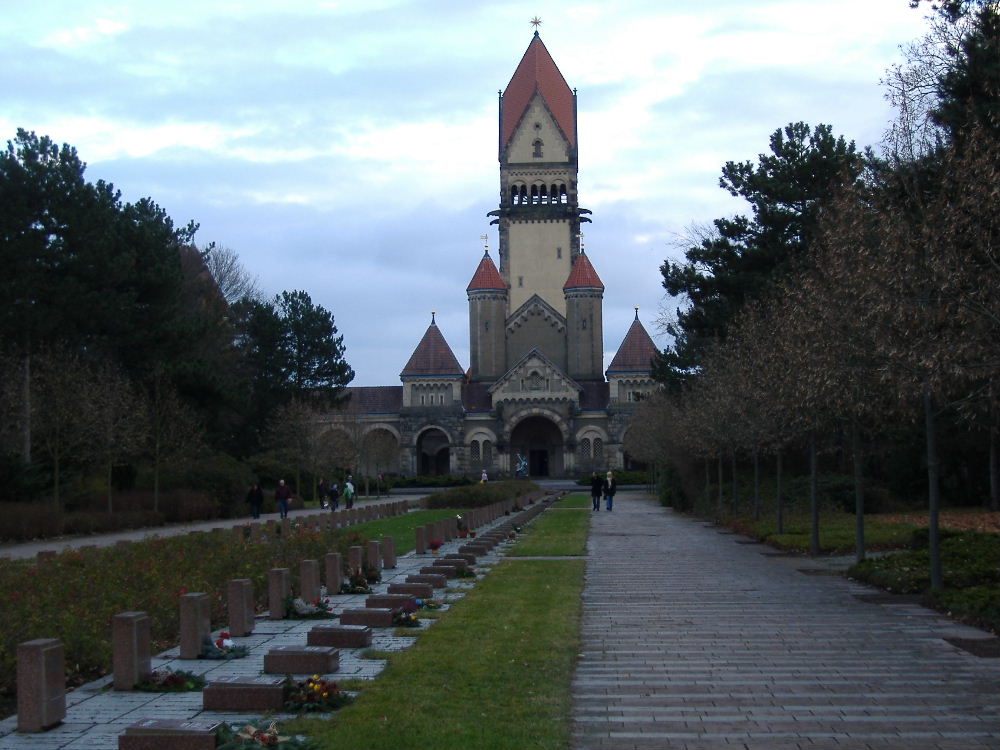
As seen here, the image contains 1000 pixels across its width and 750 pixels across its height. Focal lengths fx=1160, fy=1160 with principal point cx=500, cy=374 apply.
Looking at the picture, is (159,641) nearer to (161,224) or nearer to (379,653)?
(379,653)

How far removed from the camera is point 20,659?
848cm

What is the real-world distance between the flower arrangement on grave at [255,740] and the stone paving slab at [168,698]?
702 millimetres

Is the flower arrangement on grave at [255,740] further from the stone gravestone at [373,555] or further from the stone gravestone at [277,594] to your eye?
the stone gravestone at [373,555]

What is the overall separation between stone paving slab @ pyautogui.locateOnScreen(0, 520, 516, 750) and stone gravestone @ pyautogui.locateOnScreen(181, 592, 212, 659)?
115mm

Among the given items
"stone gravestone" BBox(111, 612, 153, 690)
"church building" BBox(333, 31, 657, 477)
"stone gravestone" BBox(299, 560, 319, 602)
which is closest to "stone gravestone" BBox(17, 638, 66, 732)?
"stone gravestone" BBox(111, 612, 153, 690)

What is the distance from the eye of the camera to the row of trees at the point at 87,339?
37000 millimetres

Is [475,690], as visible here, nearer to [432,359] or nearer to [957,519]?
[957,519]

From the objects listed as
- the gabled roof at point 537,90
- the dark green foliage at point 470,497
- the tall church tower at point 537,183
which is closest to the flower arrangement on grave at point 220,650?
the dark green foliage at point 470,497

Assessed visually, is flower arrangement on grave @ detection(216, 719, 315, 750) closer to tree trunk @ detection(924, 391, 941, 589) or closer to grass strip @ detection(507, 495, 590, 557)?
tree trunk @ detection(924, 391, 941, 589)

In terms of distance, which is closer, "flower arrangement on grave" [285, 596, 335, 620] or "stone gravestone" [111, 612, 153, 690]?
"stone gravestone" [111, 612, 153, 690]

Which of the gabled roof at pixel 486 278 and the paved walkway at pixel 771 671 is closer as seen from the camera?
the paved walkway at pixel 771 671

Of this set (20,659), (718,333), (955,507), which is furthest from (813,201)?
(20,659)

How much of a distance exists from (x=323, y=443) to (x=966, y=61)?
46.3 metres

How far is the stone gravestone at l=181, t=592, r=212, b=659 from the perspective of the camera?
11.3m
